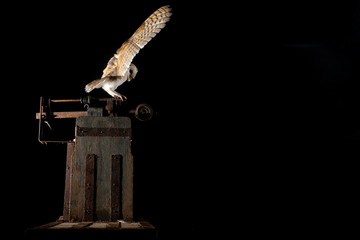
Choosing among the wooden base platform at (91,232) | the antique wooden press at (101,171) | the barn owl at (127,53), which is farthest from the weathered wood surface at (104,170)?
the wooden base platform at (91,232)

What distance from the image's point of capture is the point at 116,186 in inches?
126

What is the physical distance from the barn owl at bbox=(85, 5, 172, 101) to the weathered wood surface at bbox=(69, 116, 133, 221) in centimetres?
48

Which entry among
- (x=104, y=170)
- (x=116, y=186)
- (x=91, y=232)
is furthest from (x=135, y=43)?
(x=91, y=232)

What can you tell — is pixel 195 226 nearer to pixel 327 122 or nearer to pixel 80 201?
pixel 80 201

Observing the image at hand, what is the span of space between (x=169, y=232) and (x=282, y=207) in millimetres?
1964

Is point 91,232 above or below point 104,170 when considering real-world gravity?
below

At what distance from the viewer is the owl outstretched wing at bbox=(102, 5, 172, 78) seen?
364 centimetres

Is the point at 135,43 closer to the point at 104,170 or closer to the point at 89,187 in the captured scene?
the point at 104,170

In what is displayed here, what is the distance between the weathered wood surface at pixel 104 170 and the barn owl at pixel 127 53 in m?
0.48

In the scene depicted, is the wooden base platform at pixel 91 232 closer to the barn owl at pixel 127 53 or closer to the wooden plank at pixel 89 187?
the wooden plank at pixel 89 187

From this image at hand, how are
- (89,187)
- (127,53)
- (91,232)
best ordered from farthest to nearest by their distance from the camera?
(127,53), (89,187), (91,232)

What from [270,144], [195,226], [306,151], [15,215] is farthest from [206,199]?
[15,215]

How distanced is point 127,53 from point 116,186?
146 cm

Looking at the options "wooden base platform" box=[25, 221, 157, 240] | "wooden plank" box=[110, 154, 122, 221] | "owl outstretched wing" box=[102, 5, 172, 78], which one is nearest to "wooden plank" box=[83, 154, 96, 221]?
"wooden plank" box=[110, 154, 122, 221]
